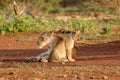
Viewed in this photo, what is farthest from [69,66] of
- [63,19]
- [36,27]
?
[63,19]

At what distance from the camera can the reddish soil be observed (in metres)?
10.3

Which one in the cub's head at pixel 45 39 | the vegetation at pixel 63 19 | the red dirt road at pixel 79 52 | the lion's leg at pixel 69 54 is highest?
the cub's head at pixel 45 39

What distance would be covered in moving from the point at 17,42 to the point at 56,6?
2435cm

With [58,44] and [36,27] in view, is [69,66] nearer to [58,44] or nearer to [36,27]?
[58,44]

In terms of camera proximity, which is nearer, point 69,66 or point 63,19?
point 69,66

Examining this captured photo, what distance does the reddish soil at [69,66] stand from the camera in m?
10.3

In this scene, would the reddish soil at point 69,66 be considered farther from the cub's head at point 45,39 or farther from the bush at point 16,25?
the bush at point 16,25

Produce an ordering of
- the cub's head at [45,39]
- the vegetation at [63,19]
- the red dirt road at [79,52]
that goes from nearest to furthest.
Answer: the cub's head at [45,39] → the red dirt road at [79,52] → the vegetation at [63,19]

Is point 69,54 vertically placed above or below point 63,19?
above

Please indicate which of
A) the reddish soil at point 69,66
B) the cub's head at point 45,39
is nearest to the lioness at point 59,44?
the cub's head at point 45,39

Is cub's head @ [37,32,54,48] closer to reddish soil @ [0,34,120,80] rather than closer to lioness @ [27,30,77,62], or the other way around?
lioness @ [27,30,77,62]

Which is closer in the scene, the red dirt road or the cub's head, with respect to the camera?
the cub's head

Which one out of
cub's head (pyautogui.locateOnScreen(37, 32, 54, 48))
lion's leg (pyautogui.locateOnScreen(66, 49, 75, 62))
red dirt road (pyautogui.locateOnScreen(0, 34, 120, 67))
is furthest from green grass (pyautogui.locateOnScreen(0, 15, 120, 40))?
cub's head (pyautogui.locateOnScreen(37, 32, 54, 48))

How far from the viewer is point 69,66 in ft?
38.7
